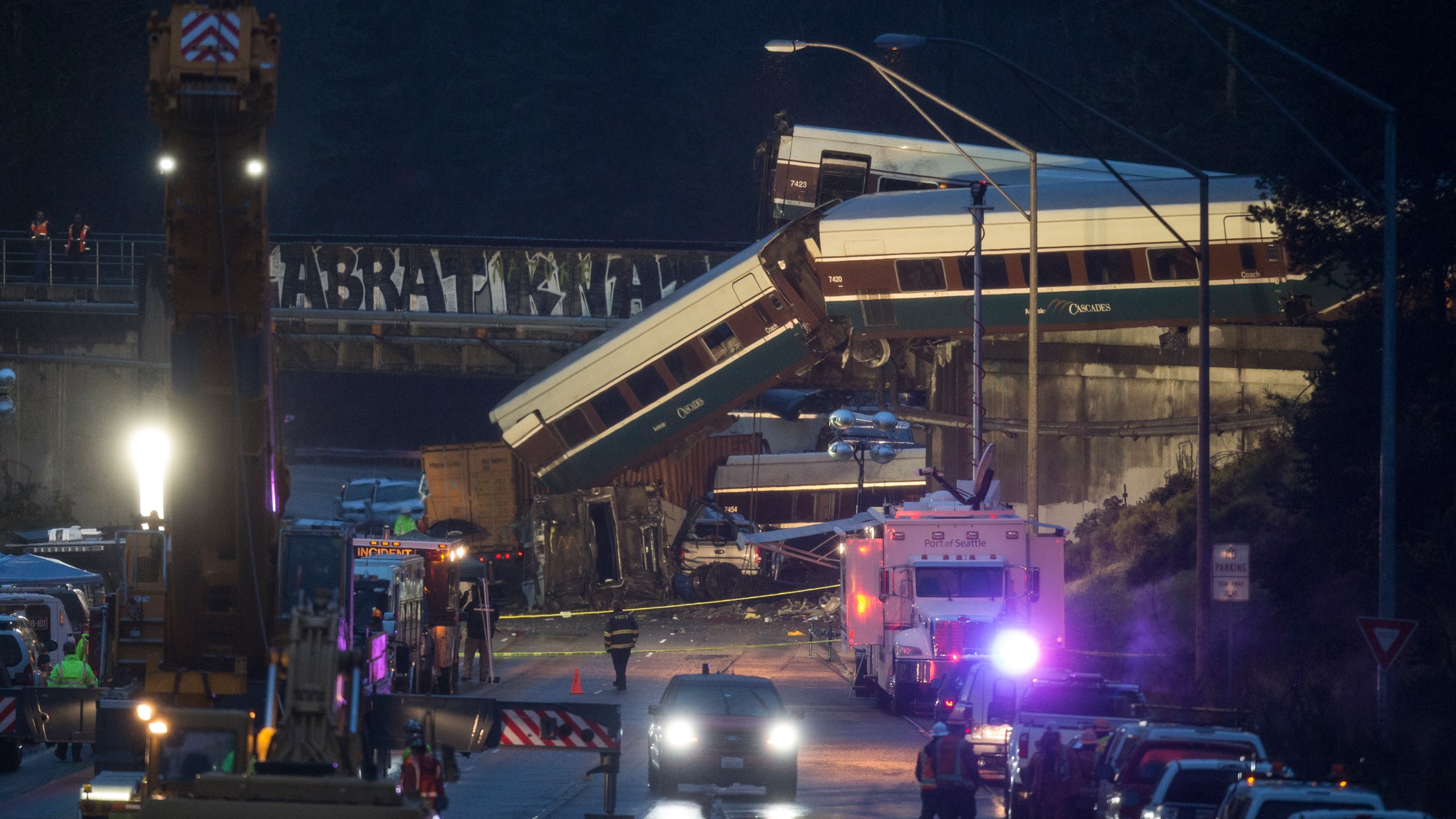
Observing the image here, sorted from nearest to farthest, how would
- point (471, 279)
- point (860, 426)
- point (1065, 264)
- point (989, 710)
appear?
point (989, 710)
point (1065, 264)
point (860, 426)
point (471, 279)

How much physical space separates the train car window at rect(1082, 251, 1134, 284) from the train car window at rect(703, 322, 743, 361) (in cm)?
836

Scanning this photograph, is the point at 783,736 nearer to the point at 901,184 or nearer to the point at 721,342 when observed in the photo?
the point at 721,342

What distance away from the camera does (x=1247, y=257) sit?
126 feet

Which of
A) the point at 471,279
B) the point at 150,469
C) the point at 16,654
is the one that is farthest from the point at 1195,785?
the point at 471,279

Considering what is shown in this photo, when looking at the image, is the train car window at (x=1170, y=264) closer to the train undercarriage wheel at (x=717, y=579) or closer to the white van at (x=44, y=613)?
the train undercarriage wheel at (x=717, y=579)

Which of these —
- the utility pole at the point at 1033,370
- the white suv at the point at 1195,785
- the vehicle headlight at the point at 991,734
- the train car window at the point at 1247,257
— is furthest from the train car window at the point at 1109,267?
the white suv at the point at 1195,785

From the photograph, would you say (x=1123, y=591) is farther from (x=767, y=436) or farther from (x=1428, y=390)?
(x=767, y=436)

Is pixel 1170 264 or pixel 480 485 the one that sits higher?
pixel 1170 264

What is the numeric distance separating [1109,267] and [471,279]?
1835 centimetres

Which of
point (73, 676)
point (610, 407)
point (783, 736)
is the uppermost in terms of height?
point (610, 407)

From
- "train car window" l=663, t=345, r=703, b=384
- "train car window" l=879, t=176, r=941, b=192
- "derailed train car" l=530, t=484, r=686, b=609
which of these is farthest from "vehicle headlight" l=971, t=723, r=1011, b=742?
"train car window" l=879, t=176, r=941, b=192

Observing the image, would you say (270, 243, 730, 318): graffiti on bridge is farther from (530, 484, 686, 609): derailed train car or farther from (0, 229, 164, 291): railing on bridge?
(530, 484, 686, 609): derailed train car

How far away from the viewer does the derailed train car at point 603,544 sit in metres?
45.7

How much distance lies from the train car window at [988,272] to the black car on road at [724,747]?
2188cm
